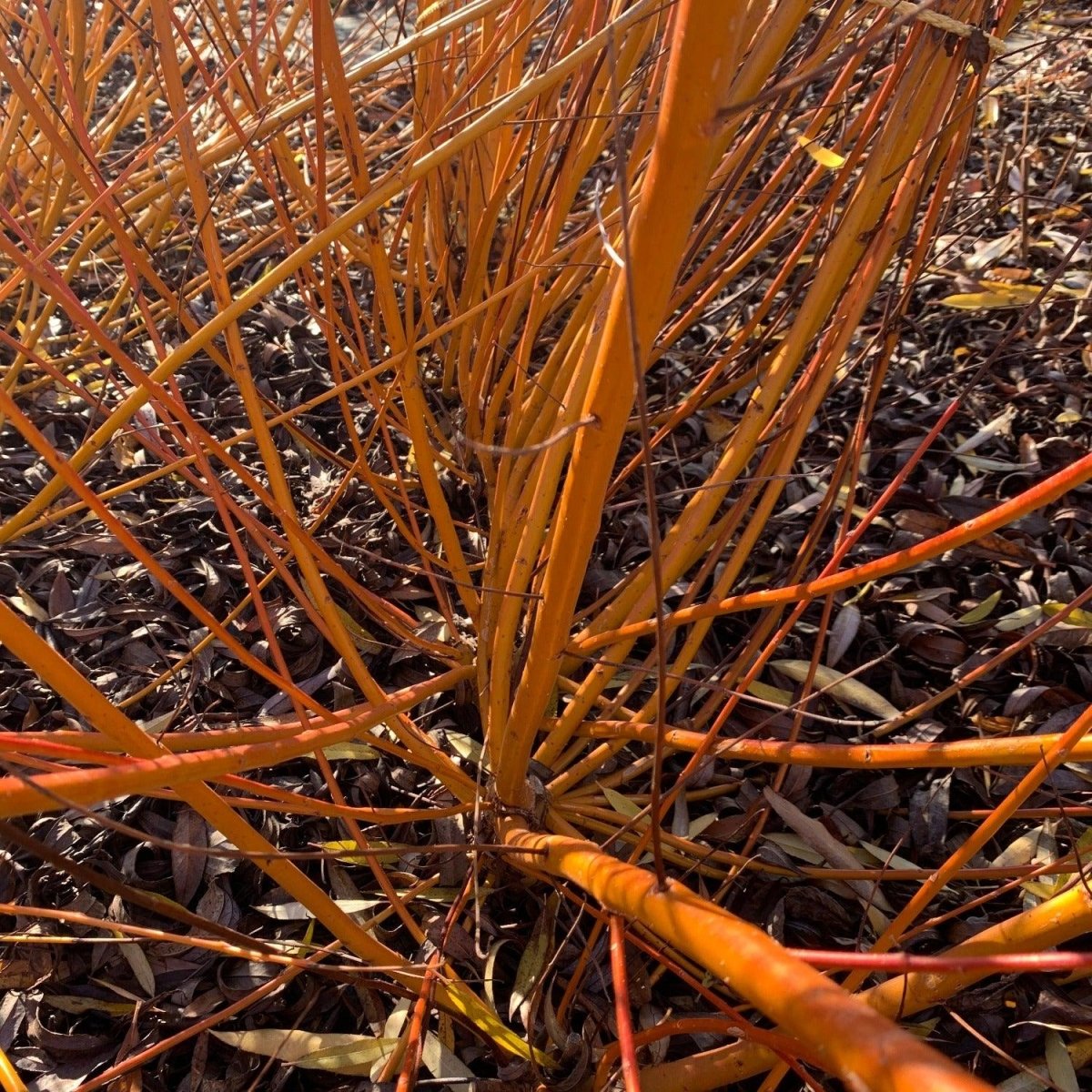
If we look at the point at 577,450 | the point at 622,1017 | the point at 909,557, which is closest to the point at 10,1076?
the point at 622,1017

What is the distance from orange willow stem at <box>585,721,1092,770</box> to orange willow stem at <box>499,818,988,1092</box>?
187 millimetres

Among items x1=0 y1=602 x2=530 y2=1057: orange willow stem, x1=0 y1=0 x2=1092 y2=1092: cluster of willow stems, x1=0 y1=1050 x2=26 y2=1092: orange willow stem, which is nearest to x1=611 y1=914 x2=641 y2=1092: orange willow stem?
x1=0 y1=0 x2=1092 y2=1092: cluster of willow stems

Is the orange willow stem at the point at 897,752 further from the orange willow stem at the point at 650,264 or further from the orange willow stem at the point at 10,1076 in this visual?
the orange willow stem at the point at 10,1076

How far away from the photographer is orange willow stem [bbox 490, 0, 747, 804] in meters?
0.29

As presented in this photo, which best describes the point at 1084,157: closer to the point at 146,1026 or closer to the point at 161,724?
the point at 161,724

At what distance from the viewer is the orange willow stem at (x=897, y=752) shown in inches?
17.0

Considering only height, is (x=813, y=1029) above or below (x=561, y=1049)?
above

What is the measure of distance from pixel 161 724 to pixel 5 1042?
0.28m

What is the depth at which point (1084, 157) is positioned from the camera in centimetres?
157

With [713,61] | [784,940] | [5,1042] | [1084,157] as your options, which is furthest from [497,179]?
[1084,157]

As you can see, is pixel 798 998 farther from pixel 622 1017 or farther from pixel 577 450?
pixel 577 450

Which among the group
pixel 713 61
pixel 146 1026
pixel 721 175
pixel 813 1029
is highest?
pixel 713 61

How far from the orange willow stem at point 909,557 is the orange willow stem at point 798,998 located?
0.65 ft

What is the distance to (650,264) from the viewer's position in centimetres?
35
